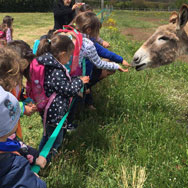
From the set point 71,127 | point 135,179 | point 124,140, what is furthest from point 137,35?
point 135,179

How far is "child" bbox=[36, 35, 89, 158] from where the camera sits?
2.25m

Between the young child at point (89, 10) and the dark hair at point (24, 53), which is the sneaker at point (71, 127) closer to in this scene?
the dark hair at point (24, 53)

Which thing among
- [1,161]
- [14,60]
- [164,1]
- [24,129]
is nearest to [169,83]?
[24,129]

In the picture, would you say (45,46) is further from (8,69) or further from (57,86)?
(8,69)

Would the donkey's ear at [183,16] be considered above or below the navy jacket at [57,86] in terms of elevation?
above

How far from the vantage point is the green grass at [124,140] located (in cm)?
235

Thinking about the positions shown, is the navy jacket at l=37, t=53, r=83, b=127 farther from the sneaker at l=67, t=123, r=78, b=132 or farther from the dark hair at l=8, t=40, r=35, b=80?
the sneaker at l=67, t=123, r=78, b=132

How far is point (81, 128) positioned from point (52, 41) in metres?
1.51

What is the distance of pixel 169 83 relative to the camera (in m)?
5.26

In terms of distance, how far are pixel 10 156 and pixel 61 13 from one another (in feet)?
14.8

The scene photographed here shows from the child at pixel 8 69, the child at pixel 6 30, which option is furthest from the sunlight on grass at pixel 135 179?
the child at pixel 6 30

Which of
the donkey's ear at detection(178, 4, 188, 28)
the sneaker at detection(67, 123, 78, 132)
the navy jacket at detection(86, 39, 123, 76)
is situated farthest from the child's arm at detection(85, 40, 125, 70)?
the donkey's ear at detection(178, 4, 188, 28)

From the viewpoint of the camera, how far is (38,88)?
2348 millimetres

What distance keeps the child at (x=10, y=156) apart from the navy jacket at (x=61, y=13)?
4.35 m
